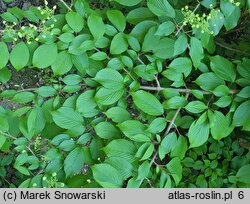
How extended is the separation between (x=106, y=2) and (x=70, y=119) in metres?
1.18

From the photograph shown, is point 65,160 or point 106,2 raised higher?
point 106,2

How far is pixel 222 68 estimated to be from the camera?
2.07m

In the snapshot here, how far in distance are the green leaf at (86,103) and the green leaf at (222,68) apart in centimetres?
74

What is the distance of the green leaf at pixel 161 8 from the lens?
6.31 ft

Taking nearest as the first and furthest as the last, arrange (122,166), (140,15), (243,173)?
1. (122,166)
2. (140,15)
3. (243,173)

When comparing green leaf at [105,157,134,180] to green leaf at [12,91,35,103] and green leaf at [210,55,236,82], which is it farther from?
green leaf at [210,55,236,82]

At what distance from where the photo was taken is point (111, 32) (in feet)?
6.72

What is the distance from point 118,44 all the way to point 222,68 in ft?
2.11

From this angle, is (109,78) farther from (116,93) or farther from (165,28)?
(165,28)

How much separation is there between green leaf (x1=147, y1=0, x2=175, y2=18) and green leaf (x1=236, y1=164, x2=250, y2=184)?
1131mm

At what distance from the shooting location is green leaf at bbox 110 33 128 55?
6.56ft

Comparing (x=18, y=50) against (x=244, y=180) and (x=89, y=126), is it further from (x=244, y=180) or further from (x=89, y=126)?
(x=244, y=180)

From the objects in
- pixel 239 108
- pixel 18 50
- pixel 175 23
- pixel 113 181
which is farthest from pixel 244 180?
pixel 18 50

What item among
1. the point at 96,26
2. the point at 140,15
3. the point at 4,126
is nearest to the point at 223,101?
the point at 140,15
